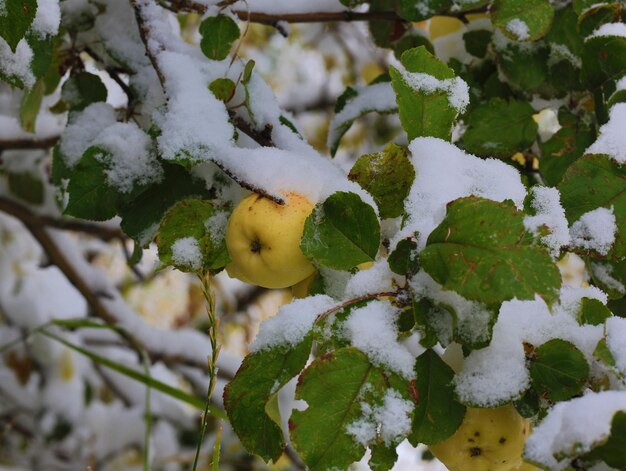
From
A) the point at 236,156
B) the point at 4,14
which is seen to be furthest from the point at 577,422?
the point at 4,14

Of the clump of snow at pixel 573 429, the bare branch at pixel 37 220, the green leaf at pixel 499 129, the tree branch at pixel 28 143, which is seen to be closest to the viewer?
the clump of snow at pixel 573 429

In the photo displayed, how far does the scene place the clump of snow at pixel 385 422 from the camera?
0.56 m

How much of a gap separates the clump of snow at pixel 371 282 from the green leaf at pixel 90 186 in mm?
315

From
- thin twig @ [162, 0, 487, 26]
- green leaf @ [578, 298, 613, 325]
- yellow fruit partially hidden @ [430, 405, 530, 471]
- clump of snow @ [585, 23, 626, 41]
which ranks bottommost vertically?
yellow fruit partially hidden @ [430, 405, 530, 471]

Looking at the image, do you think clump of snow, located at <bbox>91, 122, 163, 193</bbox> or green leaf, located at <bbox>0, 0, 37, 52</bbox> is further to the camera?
clump of snow, located at <bbox>91, 122, 163, 193</bbox>

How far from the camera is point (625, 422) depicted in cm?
48

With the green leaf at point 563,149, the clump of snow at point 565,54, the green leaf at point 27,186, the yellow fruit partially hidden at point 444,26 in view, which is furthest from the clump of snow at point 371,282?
the green leaf at point 27,186

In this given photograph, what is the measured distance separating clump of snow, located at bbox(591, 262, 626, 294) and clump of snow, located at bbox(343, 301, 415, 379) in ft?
0.90

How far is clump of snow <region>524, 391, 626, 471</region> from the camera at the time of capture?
0.48 meters

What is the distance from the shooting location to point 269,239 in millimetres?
657

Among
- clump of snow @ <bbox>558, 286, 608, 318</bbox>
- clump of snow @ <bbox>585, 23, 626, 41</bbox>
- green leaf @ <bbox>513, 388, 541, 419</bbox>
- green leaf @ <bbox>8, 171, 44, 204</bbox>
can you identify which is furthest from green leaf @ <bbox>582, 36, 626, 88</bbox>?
green leaf @ <bbox>8, 171, 44, 204</bbox>

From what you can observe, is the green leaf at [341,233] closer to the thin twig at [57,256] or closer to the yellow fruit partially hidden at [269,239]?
the yellow fruit partially hidden at [269,239]

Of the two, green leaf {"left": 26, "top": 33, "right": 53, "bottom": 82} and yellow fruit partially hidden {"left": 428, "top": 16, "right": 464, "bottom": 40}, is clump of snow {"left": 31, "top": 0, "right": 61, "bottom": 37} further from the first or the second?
yellow fruit partially hidden {"left": 428, "top": 16, "right": 464, "bottom": 40}

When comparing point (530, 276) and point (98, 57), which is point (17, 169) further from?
point (530, 276)
